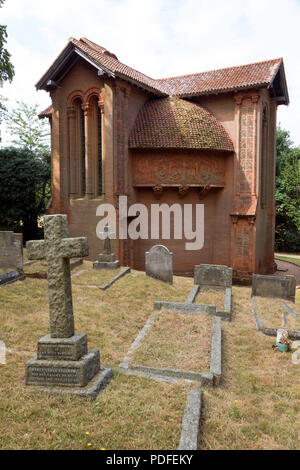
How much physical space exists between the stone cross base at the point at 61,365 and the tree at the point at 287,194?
26102 mm

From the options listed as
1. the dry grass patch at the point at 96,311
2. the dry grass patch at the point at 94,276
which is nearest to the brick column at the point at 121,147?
the dry grass patch at the point at 94,276

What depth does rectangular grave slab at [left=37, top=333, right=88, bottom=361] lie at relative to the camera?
5.01m

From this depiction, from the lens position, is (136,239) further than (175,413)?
Yes

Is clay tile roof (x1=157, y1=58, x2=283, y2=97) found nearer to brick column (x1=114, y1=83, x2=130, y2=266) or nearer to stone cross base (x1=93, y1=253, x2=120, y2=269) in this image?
brick column (x1=114, y1=83, x2=130, y2=266)

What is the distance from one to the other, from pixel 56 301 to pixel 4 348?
68.7 inches

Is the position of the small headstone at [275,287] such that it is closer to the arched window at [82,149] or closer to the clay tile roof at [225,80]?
the clay tile roof at [225,80]

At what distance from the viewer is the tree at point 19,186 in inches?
831

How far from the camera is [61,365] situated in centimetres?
491

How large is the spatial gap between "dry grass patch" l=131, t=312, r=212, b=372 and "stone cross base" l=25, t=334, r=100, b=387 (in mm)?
1494

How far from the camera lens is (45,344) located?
509 cm

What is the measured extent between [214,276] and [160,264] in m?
2.02

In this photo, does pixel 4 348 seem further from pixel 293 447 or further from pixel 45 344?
pixel 293 447

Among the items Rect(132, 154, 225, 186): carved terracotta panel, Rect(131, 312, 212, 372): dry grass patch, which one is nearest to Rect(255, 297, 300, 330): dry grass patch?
Rect(131, 312, 212, 372): dry grass patch

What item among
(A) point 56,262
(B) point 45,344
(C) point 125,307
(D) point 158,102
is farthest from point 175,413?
(D) point 158,102
